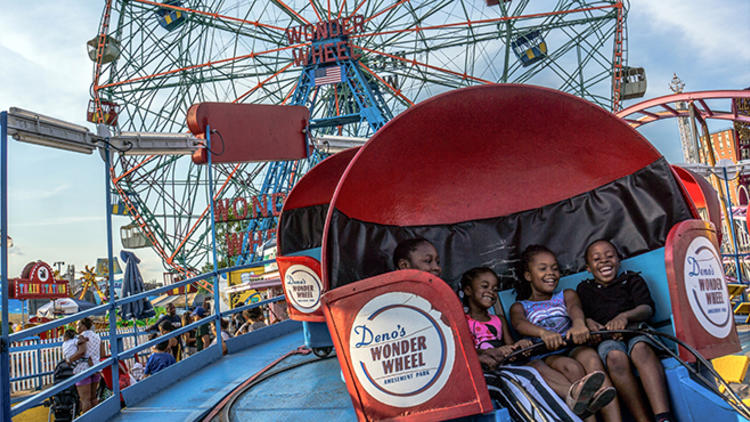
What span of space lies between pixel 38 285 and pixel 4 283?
15196 millimetres

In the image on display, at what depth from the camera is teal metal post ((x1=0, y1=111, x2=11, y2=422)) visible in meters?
3.19

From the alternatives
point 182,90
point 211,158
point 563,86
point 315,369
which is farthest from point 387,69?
point 315,369

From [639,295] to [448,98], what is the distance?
1.65 m

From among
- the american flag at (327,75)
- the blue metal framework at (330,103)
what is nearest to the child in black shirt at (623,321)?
the blue metal framework at (330,103)

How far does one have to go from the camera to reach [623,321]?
3039 millimetres

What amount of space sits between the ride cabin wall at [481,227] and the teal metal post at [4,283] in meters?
1.92

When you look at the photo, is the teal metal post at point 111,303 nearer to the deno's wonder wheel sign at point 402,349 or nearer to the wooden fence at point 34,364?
the deno's wonder wheel sign at point 402,349

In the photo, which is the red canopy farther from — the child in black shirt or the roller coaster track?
the roller coaster track

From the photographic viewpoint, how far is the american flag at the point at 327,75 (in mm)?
Answer: 18891

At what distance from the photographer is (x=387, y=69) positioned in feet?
65.8

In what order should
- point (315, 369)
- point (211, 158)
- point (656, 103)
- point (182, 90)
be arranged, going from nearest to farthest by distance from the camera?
point (315, 369), point (211, 158), point (656, 103), point (182, 90)

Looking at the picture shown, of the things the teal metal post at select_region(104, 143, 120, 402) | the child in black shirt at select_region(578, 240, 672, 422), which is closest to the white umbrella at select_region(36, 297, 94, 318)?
the teal metal post at select_region(104, 143, 120, 402)

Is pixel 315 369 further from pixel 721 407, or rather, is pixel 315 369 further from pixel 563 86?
pixel 563 86

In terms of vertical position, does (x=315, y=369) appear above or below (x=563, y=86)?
below
